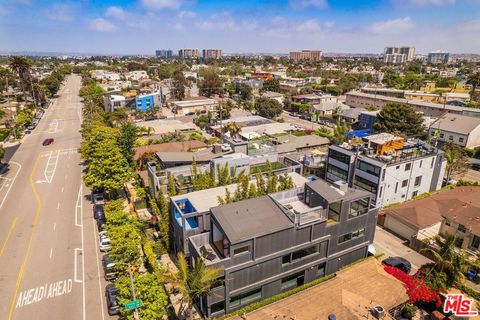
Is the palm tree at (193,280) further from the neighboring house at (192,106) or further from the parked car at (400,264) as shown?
the neighboring house at (192,106)

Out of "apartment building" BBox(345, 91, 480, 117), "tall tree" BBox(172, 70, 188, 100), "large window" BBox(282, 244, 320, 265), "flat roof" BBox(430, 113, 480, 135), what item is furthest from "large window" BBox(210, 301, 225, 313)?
"tall tree" BBox(172, 70, 188, 100)

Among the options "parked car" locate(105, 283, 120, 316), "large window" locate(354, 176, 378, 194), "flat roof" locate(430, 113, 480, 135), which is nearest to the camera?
"parked car" locate(105, 283, 120, 316)

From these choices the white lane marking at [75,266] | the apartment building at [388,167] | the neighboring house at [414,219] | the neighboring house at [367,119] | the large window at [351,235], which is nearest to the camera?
the large window at [351,235]

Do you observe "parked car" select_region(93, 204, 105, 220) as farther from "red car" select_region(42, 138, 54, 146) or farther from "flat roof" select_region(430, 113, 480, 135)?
"flat roof" select_region(430, 113, 480, 135)

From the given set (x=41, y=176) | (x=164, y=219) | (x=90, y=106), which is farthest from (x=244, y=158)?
(x=90, y=106)

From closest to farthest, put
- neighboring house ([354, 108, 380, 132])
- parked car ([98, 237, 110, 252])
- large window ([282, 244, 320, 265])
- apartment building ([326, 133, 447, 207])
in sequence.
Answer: large window ([282, 244, 320, 265]) < parked car ([98, 237, 110, 252]) < apartment building ([326, 133, 447, 207]) < neighboring house ([354, 108, 380, 132])

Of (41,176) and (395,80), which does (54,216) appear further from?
(395,80)

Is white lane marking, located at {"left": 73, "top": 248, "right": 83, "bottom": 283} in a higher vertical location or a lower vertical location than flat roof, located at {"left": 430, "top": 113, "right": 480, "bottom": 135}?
lower

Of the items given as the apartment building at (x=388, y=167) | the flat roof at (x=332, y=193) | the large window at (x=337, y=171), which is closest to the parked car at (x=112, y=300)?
the flat roof at (x=332, y=193)
